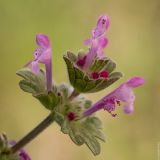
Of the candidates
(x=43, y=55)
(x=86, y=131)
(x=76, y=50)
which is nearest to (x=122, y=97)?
(x=86, y=131)

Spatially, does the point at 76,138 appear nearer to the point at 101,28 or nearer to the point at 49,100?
the point at 49,100

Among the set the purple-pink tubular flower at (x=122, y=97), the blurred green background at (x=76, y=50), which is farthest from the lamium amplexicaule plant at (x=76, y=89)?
the blurred green background at (x=76, y=50)

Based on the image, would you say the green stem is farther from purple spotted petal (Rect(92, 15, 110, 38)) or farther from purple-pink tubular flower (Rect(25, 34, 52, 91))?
purple spotted petal (Rect(92, 15, 110, 38))

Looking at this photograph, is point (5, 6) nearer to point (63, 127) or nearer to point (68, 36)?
point (68, 36)

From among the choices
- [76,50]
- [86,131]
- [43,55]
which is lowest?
[76,50]

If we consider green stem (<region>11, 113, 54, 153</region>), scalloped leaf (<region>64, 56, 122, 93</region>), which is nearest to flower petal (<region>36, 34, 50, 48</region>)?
scalloped leaf (<region>64, 56, 122, 93</region>)

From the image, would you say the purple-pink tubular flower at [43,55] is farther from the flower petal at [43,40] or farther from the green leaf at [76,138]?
the green leaf at [76,138]
